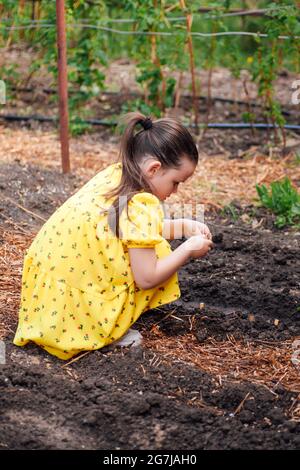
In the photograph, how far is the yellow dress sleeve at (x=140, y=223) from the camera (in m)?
3.23

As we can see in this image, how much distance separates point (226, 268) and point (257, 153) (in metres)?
2.11

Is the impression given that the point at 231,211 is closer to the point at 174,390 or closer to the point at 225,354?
the point at 225,354

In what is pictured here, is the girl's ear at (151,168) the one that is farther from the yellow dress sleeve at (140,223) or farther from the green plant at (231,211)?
the green plant at (231,211)

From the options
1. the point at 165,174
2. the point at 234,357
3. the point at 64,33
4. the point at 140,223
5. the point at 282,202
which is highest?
the point at 64,33

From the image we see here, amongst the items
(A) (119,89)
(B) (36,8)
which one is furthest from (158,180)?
(B) (36,8)

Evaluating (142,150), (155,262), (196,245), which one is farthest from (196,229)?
(142,150)

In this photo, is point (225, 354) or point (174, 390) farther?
point (225, 354)

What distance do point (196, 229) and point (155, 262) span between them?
32 cm

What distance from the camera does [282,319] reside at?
12.8ft

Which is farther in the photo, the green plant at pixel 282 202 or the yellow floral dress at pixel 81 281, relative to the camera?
the green plant at pixel 282 202

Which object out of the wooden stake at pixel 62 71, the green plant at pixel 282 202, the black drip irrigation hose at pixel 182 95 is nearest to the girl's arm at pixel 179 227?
the green plant at pixel 282 202

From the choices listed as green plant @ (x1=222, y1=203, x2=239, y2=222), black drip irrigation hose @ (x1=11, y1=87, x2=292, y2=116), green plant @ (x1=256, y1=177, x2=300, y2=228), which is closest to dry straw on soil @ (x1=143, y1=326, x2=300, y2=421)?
green plant @ (x1=256, y1=177, x2=300, y2=228)

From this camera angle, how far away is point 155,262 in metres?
3.32
